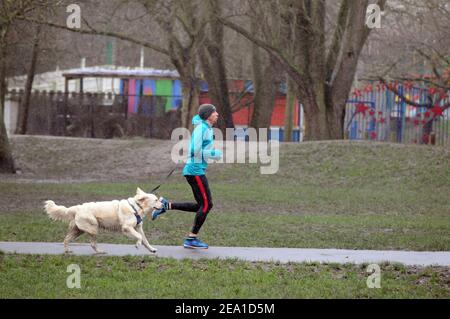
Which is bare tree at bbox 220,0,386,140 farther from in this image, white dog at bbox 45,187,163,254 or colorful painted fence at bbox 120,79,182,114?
white dog at bbox 45,187,163,254

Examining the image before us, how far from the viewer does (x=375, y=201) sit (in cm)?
1978

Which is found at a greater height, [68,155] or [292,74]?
[292,74]

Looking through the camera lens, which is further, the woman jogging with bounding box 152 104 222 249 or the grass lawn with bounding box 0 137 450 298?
the woman jogging with bounding box 152 104 222 249

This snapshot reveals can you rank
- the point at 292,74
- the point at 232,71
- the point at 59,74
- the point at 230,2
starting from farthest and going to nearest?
→ 1. the point at 59,74
2. the point at 232,71
3. the point at 230,2
4. the point at 292,74

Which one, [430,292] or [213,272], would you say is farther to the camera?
[213,272]

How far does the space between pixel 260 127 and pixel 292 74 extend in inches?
245

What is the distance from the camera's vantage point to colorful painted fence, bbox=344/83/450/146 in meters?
37.4

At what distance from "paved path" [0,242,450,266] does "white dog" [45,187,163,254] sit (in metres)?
0.36

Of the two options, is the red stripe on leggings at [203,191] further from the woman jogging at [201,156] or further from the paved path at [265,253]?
the paved path at [265,253]

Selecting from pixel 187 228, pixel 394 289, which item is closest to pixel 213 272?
pixel 394 289

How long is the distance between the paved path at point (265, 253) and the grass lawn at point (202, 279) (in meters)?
0.46

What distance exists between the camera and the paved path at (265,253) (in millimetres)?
10977

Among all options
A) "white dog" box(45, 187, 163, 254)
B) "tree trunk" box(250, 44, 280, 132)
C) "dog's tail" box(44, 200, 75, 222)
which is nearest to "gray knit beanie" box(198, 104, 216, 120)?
"white dog" box(45, 187, 163, 254)

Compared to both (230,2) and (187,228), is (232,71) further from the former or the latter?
(187,228)
